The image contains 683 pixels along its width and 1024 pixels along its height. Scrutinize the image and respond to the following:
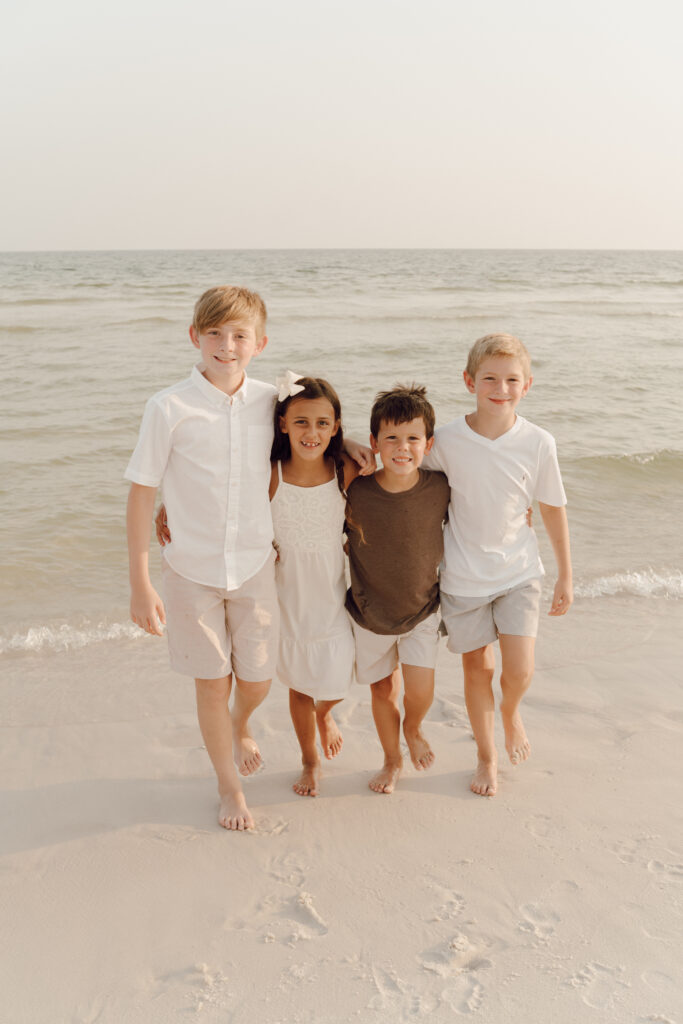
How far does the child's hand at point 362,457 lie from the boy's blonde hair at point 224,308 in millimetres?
539

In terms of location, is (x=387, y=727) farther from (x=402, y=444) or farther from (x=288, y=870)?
(x=402, y=444)

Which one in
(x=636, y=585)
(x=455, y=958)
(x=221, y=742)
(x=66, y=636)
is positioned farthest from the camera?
(x=636, y=585)

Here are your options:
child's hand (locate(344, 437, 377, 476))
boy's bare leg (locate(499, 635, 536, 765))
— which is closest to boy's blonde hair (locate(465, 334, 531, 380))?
child's hand (locate(344, 437, 377, 476))

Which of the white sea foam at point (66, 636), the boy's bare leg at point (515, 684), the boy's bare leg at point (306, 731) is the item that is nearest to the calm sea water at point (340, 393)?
the white sea foam at point (66, 636)

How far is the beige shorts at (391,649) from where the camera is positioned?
9.76ft

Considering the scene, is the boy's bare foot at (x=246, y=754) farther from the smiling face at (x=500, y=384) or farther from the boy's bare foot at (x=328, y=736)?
the smiling face at (x=500, y=384)

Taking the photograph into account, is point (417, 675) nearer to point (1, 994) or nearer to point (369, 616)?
point (369, 616)

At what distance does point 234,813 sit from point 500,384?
1.70m

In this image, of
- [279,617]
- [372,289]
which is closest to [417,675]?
[279,617]

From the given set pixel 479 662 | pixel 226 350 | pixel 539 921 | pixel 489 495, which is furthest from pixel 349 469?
pixel 539 921

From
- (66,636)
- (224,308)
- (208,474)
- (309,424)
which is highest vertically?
(224,308)

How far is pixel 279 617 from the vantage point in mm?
2947

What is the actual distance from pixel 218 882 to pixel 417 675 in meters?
0.94

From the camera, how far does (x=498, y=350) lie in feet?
9.56
